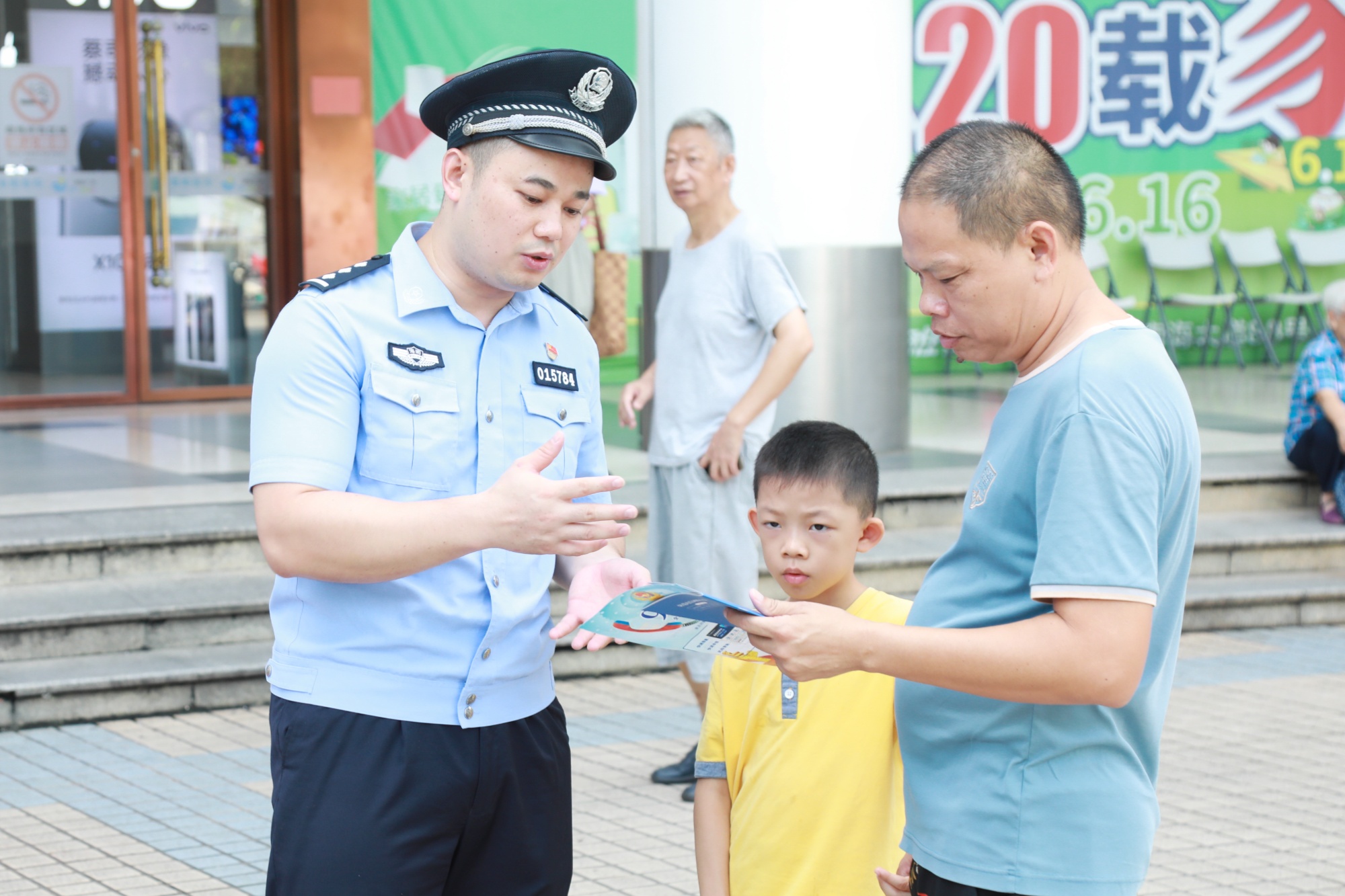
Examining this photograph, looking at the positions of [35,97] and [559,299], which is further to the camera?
[35,97]

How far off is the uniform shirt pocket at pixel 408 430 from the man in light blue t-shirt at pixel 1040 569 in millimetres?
507

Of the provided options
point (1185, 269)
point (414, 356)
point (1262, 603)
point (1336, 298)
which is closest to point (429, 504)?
point (414, 356)

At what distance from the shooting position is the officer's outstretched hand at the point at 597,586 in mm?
2088

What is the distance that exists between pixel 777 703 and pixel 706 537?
6.86 ft

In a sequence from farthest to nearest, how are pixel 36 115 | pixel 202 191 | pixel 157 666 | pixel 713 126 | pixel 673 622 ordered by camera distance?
pixel 202 191
pixel 36 115
pixel 157 666
pixel 713 126
pixel 673 622

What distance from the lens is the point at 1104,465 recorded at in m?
1.66

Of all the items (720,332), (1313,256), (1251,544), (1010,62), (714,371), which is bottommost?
(1251,544)

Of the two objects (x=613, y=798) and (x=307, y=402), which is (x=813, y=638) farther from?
(x=613, y=798)

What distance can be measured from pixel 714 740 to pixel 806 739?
0.57 ft

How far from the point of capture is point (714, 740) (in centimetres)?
255

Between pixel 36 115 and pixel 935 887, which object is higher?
pixel 36 115

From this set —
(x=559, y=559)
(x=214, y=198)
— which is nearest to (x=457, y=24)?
(x=214, y=198)


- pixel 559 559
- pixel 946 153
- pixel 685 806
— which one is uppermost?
pixel 946 153

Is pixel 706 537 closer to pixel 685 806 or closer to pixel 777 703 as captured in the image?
pixel 685 806
